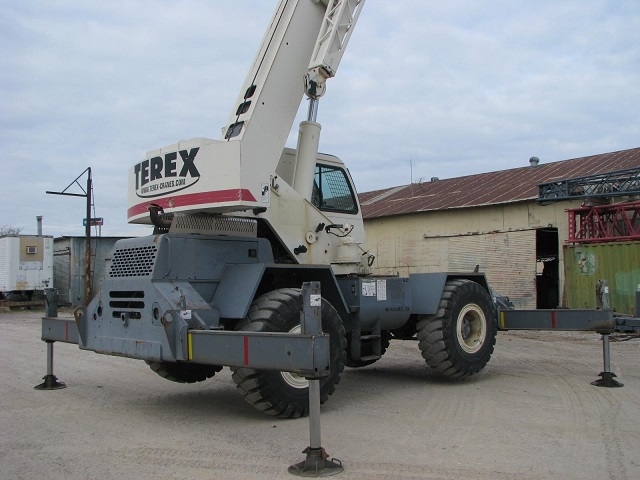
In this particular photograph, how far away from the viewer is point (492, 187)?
27.0 meters

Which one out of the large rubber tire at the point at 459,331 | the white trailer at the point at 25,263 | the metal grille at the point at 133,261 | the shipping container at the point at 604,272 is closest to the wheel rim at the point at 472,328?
the large rubber tire at the point at 459,331

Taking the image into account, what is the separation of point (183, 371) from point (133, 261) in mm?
2005

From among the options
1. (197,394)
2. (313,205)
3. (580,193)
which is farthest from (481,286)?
(580,193)

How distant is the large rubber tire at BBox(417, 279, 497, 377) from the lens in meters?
9.30

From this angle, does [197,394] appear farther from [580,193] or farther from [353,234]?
[580,193]

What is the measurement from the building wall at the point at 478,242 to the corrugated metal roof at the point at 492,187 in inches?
16.5

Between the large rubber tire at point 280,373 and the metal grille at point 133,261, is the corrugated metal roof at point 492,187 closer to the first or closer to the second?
the large rubber tire at point 280,373

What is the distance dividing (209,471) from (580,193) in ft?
61.6

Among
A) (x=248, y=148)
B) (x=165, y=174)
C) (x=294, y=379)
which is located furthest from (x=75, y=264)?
(x=294, y=379)

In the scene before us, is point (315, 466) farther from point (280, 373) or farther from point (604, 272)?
point (604, 272)

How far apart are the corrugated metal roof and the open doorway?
2285mm

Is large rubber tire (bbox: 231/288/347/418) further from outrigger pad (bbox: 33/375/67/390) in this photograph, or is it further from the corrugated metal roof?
the corrugated metal roof

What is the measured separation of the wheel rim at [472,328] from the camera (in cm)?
967

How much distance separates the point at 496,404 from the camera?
7.98m
